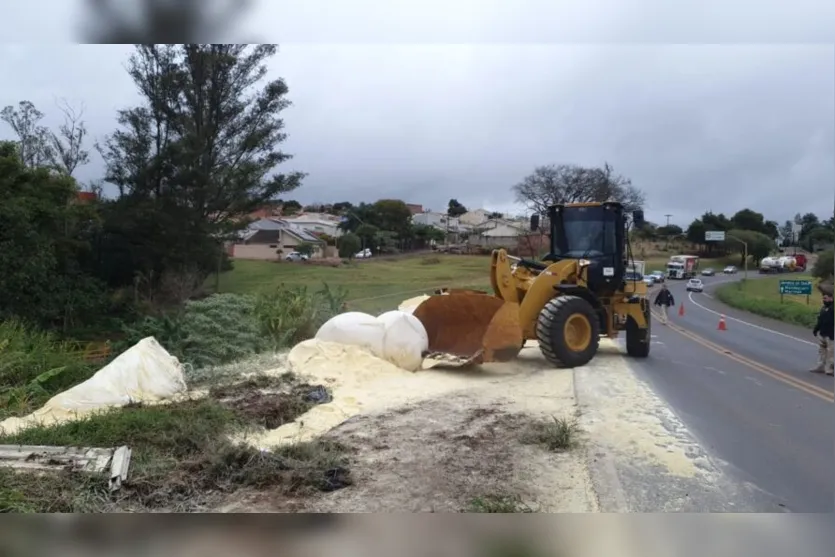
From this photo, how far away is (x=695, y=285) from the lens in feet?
58.1

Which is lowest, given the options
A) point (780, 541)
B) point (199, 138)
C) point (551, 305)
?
point (780, 541)

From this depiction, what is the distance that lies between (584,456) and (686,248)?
6328 millimetres

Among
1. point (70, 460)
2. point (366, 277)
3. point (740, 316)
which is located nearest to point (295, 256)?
point (366, 277)

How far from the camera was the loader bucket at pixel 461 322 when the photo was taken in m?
9.79

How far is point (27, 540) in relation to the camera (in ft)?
12.5

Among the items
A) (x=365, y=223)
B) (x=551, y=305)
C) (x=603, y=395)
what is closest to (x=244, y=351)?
(x=365, y=223)

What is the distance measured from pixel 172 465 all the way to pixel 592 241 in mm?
7326

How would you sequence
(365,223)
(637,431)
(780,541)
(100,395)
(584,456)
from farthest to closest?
(365,223) < (100,395) < (637,431) < (584,456) < (780,541)

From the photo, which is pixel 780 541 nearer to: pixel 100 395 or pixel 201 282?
pixel 100 395

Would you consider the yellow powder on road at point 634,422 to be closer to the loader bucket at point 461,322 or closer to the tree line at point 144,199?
the loader bucket at point 461,322

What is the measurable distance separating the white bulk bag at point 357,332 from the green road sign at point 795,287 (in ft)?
17.7

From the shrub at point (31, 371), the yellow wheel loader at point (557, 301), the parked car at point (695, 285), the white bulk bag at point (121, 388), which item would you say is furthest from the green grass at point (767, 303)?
the shrub at point (31, 371)

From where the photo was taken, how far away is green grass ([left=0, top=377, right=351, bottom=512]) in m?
4.41

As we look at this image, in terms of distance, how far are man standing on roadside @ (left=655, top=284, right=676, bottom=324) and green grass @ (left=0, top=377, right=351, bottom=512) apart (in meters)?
14.5
